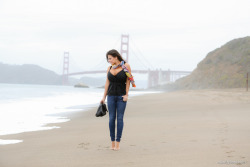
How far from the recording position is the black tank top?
358 centimetres

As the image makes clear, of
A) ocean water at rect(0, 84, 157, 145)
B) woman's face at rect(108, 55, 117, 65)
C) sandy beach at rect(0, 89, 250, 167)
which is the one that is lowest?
ocean water at rect(0, 84, 157, 145)

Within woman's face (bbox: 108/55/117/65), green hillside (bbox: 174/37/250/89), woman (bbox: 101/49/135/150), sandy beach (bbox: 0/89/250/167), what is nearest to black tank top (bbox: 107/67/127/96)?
woman (bbox: 101/49/135/150)

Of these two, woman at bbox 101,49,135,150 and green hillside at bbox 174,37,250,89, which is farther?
green hillside at bbox 174,37,250,89

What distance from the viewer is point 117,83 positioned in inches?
142

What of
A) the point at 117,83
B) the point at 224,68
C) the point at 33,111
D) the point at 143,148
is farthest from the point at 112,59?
the point at 224,68

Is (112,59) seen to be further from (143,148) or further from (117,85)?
(143,148)

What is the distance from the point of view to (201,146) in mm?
3492

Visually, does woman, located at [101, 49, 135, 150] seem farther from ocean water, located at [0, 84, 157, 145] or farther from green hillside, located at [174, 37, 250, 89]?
green hillside, located at [174, 37, 250, 89]

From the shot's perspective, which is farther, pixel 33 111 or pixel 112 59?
pixel 33 111

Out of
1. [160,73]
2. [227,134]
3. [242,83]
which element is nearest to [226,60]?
[242,83]

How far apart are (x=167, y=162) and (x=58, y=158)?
42.0 inches

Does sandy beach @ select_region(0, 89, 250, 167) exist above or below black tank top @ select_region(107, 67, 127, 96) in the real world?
below

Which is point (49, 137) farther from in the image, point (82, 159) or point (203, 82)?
point (203, 82)

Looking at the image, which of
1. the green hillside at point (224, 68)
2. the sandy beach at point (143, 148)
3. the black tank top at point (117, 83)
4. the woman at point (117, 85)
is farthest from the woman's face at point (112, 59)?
the green hillside at point (224, 68)
